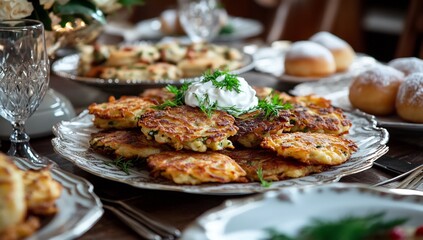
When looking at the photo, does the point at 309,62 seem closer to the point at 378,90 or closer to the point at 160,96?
the point at 378,90

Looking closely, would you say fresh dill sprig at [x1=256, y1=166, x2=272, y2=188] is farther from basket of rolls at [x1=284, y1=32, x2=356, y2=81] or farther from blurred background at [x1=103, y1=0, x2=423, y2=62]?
blurred background at [x1=103, y1=0, x2=423, y2=62]

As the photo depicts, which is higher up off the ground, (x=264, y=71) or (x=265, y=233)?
(x=265, y=233)

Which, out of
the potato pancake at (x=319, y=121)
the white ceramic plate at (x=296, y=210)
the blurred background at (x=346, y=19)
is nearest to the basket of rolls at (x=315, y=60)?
the potato pancake at (x=319, y=121)

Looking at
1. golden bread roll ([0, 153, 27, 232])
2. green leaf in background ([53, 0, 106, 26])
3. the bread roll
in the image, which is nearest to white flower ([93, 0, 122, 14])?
green leaf in background ([53, 0, 106, 26])

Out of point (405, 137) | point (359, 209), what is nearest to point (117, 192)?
point (359, 209)

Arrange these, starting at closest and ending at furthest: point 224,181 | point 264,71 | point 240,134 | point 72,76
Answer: point 224,181 → point 240,134 → point 72,76 → point 264,71

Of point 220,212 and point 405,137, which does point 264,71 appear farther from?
point 220,212
